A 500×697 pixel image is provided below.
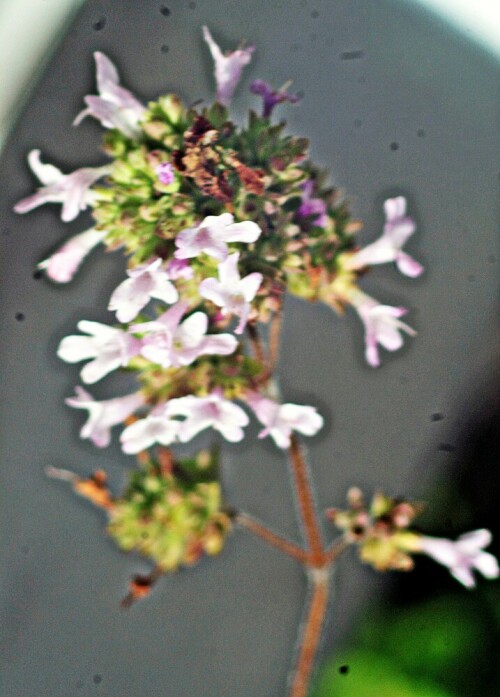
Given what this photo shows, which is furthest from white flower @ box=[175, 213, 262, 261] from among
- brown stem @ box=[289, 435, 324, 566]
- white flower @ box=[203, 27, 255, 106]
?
brown stem @ box=[289, 435, 324, 566]

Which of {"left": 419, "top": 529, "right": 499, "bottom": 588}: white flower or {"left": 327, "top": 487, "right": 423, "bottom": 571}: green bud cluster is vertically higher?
{"left": 419, "top": 529, "right": 499, "bottom": 588}: white flower

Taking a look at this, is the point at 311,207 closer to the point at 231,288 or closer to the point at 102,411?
the point at 231,288

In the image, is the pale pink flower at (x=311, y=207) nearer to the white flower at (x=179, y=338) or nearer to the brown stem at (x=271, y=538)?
the white flower at (x=179, y=338)

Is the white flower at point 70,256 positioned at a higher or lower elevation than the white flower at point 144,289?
lower

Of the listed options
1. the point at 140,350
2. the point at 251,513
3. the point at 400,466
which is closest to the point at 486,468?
the point at 400,466

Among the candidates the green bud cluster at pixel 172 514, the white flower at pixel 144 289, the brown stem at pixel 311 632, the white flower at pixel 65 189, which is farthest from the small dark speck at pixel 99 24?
the brown stem at pixel 311 632

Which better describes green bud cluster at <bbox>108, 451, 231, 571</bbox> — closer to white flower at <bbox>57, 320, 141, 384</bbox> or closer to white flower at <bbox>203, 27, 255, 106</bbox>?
white flower at <bbox>57, 320, 141, 384</bbox>
